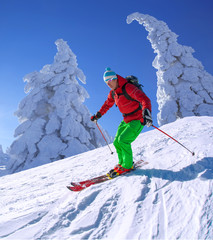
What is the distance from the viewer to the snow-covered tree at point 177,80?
1495cm

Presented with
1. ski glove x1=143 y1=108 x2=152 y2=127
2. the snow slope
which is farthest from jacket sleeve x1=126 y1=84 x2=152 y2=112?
the snow slope

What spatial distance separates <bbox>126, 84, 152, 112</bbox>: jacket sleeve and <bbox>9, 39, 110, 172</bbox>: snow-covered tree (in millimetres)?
12978

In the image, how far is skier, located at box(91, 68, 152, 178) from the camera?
2.92 m

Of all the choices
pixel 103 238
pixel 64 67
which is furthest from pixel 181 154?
pixel 64 67

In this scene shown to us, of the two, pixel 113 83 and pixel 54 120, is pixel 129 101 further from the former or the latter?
pixel 54 120

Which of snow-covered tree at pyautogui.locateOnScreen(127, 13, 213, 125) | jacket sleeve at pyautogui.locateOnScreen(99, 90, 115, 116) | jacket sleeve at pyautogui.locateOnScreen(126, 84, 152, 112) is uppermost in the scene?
snow-covered tree at pyautogui.locateOnScreen(127, 13, 213, 125)

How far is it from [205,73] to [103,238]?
1866 centimetres

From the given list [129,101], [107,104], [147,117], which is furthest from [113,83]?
[147,117]

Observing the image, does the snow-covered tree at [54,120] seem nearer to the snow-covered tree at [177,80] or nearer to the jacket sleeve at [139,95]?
the snow-covered tree at [177,80]

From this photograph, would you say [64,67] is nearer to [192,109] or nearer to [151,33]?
[151,33]

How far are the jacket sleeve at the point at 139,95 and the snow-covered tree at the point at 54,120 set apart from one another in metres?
13.0

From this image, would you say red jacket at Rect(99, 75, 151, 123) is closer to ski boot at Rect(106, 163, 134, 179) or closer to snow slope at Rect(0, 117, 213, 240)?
ski boot at Rect(106, 163, 134, 179)

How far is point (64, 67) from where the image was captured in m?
19.3

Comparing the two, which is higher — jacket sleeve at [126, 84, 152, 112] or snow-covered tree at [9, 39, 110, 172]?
snow-covered tree at [9, 39, 110, 172]
